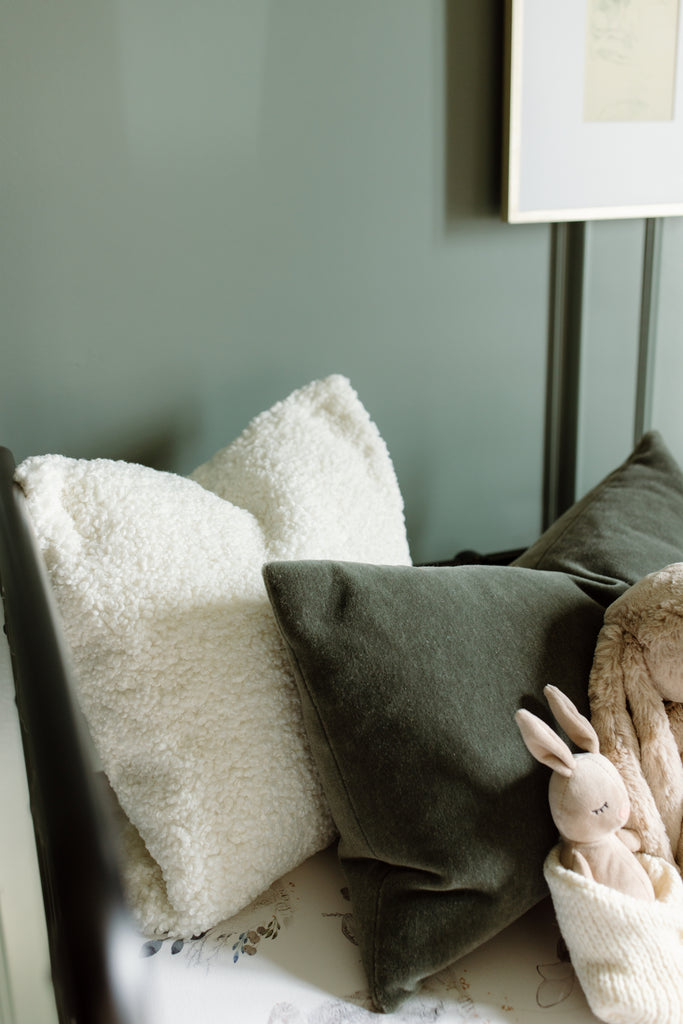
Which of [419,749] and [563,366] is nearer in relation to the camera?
[419,749]

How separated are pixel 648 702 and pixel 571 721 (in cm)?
11

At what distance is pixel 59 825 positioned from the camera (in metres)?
0.31

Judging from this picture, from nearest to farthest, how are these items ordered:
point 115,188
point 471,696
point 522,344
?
point 471,696, point 115,188, point 522,344

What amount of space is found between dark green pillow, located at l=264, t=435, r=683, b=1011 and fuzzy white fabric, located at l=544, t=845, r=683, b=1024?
5 centimetres

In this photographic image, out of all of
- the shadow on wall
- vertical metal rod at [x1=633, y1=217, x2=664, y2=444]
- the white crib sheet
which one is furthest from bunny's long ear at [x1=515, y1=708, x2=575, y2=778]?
vertical metal rod at [x1=633, y1=217, x2=664, y2=444]

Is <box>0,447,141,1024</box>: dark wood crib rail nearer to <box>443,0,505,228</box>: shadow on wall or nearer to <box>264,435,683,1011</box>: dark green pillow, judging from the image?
<box>264,435,683,1011</box>: dark green pillow

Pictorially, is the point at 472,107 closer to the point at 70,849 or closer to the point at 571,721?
the point at 571,721

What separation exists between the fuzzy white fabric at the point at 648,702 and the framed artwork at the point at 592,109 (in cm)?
68

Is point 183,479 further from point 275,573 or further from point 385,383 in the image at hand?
point 385,383

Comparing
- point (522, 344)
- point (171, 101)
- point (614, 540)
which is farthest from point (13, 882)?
point (522, 344)

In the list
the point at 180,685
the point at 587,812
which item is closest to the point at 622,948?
the point at 587,812

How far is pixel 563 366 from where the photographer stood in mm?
1430

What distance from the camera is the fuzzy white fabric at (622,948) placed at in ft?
2.07

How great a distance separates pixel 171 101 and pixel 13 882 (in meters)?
0.92
